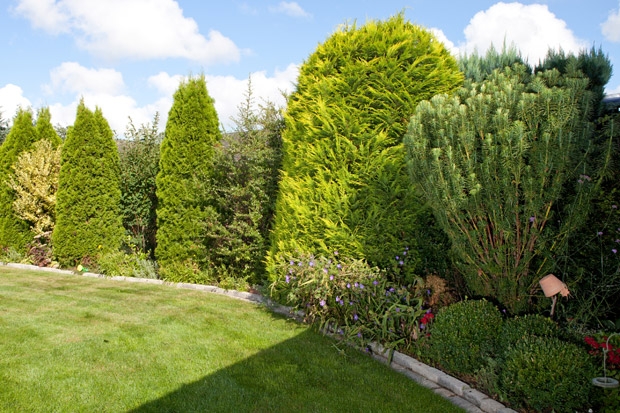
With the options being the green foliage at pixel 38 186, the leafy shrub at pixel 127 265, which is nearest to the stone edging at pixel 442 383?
the leafy shrub at pixel 127 265

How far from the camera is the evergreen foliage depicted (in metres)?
11.4

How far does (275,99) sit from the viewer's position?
27.1 ft

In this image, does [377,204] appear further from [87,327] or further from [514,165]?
[87,327]

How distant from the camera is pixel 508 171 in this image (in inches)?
160

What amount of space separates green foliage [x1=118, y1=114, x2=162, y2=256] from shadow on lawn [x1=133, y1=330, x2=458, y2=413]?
261 inches

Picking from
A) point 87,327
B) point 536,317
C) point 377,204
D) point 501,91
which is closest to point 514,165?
point 501,91

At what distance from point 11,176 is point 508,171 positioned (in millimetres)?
12114

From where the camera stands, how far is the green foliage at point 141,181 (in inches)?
394

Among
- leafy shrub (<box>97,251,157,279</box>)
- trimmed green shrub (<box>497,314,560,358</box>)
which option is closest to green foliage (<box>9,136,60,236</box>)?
leafy shrub (<box>97,251,157,279</box>)

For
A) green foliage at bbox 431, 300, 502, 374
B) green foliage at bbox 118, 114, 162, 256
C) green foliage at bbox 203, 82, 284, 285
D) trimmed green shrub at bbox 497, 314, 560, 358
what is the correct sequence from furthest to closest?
1. green foliage at bbox 118, 114, 162, 256
2. green foliage at bbox 203, 82, 284, 285
3. green foliage at bbox 431, 300, 502, 374
4. trimmed green shrub at bbox 497, 314, 560, 358

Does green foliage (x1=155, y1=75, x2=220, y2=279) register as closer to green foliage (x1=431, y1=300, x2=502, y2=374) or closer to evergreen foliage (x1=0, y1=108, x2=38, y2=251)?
A: evergreen foliage (x1=0, y1=108, x2=38, y2=251)

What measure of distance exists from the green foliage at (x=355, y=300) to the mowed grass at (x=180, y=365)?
303 mm

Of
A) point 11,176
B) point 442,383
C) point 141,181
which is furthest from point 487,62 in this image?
point 11,176

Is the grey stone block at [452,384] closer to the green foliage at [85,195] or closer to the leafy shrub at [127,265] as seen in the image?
the leafy shrub at [127,265]
